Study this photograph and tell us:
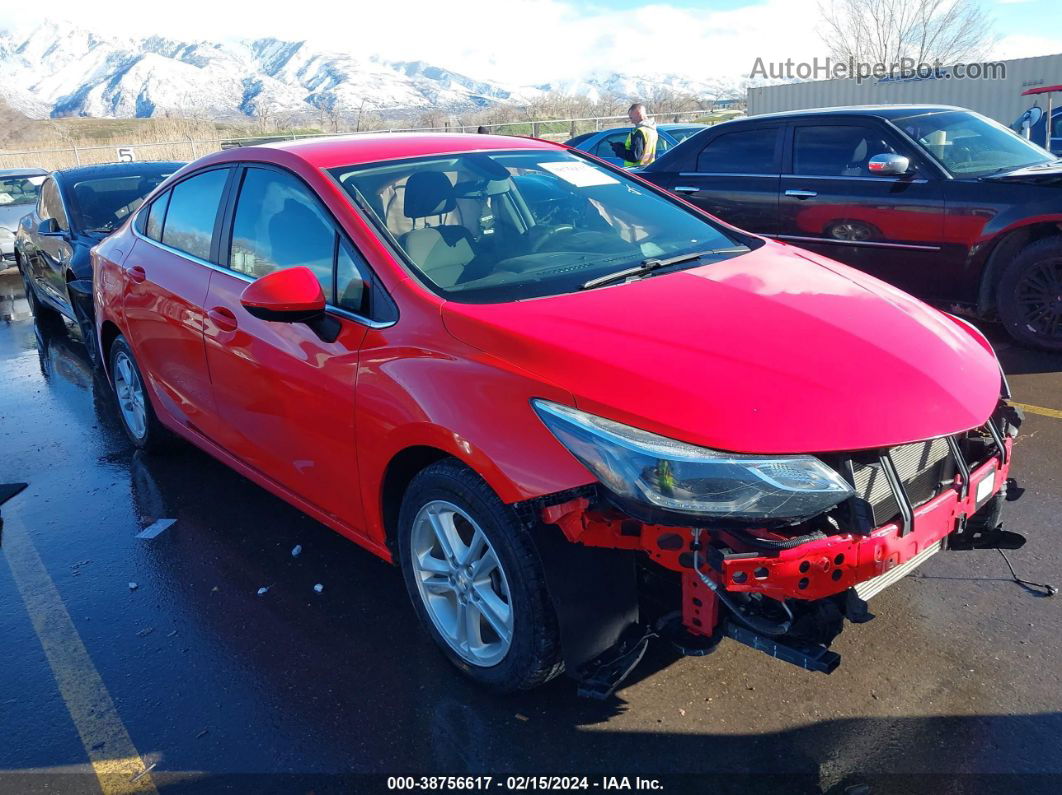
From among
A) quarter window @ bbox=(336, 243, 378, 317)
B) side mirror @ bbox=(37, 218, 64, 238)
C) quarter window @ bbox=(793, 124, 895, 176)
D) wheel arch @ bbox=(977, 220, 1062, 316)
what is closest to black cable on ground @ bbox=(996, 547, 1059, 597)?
quarter window @ bbox=(336, 243, 378, 317)

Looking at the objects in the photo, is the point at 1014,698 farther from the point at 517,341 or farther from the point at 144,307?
the point at 144,307

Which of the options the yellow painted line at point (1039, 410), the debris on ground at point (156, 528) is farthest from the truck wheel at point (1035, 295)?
the debris on ground at point (156, 528)

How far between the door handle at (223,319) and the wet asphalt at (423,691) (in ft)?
3.41

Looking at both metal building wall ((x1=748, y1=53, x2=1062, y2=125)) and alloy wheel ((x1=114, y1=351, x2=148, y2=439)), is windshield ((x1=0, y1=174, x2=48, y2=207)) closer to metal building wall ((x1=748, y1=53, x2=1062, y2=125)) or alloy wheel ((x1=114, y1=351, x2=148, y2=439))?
alloy wheel ((x1=114, y1=351, x2=148, y2=439))

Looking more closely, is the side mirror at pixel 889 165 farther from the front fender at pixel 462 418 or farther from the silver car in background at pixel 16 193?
the silver car in background at pixel 16 193

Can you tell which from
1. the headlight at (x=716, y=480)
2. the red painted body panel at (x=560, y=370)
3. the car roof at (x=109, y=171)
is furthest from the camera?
the car roof at (x=109, y=171)

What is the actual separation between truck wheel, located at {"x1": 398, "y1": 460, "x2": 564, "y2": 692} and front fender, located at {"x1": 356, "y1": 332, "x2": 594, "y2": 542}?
0.11 metres

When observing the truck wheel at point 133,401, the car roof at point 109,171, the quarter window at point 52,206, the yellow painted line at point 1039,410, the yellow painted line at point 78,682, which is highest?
the car roof at point 109,171

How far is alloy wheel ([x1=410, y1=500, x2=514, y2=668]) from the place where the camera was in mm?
2791

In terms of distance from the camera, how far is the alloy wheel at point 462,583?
9.16 ft

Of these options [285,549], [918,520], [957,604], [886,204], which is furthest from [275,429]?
[886,204]

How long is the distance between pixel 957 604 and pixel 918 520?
1.01 m

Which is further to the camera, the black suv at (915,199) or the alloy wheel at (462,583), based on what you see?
the black suv at (915,199)

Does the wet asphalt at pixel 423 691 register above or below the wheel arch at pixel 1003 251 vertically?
below
